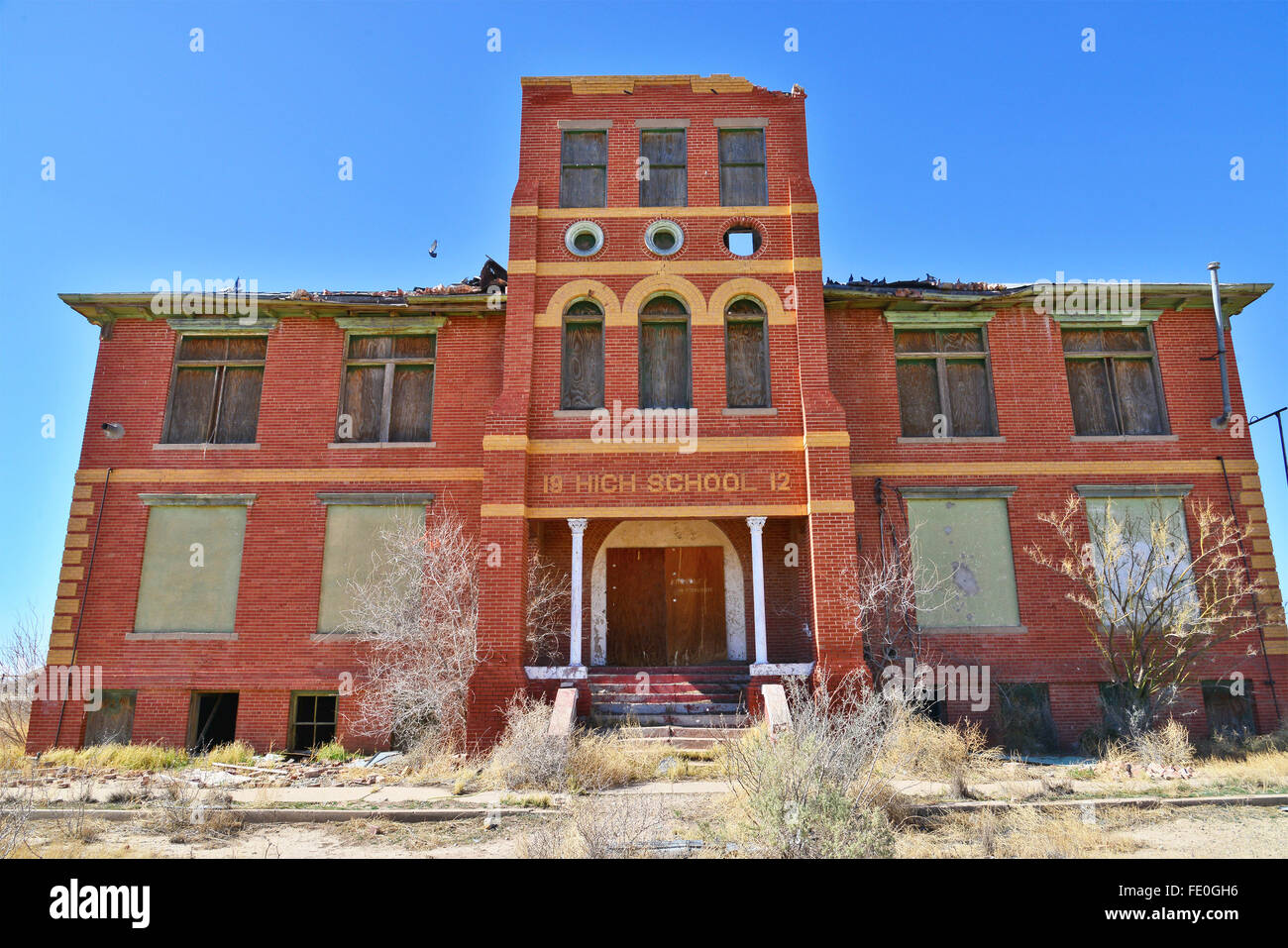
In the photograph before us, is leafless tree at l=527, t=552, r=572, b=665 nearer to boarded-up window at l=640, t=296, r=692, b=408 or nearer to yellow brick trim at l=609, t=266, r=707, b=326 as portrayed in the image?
boarded-up window at l=640, t=296, r=692, b=408

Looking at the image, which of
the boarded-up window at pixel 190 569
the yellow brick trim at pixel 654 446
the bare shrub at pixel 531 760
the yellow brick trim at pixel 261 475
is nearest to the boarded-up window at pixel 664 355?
the yellow brick trim at pixel 654 446

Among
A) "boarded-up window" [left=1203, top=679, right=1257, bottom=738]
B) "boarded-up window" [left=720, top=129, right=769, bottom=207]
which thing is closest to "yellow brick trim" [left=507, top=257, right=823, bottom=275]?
"boarded-up window" [left=720, top=129, right=769, bottom=207]

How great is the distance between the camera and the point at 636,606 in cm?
1600

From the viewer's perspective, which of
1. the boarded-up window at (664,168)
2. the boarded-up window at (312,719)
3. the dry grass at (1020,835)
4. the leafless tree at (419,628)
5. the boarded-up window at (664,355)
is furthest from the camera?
the boarded-up window at (664,168)

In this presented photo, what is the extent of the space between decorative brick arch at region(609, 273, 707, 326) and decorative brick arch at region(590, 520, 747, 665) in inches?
163

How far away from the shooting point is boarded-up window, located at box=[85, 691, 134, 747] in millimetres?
14453

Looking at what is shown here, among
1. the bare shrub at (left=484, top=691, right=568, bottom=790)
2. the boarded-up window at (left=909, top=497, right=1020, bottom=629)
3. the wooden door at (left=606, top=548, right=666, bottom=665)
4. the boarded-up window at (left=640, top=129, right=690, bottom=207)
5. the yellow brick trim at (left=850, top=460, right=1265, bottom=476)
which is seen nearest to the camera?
the bare shrub at (left=484, top=691, right=568, bottom=790)

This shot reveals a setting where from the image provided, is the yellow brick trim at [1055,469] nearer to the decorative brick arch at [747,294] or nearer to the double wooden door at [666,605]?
the decorative brick arch at [747,294]

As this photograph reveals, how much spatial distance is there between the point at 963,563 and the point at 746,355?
580cm

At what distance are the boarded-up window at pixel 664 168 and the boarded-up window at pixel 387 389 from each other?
540 centimetres

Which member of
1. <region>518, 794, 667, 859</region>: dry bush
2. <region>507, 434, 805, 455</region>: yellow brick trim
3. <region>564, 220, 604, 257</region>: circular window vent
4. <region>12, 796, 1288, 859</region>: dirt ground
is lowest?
<region>12, 796, 1288, 859</region>: dirt ground

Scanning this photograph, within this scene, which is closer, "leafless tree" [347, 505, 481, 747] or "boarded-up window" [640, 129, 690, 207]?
"leafless tree" [347, 505, 481, 747]

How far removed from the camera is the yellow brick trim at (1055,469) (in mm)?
15570
